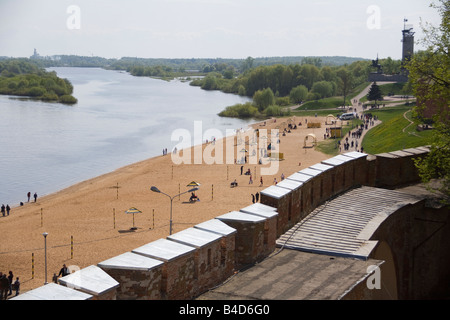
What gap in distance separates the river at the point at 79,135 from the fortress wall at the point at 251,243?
26.6 metres

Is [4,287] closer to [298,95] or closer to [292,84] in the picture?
[298,95]

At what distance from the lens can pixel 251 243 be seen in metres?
10.8

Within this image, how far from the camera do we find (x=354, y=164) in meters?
17.3

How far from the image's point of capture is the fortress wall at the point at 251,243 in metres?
8.44

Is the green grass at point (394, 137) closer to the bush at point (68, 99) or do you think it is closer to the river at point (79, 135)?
the river at point (79, 135)

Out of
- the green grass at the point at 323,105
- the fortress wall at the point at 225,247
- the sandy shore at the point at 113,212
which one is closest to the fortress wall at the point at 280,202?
the fortress wall at the point at 225,247

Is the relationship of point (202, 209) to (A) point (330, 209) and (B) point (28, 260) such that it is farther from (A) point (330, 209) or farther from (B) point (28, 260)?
(A) point (330, 209)

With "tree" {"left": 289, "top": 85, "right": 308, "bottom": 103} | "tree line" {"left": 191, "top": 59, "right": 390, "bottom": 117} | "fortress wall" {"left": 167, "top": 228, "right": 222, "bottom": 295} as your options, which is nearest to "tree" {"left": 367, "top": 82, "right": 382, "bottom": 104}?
"tree line" {"left": 191, "top": 59, "right": 390, "bottom": 117}

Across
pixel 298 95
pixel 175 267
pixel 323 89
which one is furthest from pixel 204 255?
pixel 323 89

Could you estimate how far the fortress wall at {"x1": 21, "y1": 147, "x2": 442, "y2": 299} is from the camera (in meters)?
8.44

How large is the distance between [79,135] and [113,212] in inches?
1491

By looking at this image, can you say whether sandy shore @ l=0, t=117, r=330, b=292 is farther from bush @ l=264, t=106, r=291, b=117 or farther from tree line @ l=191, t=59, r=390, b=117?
tree line @ l=191, t=59, r=390, b=117
